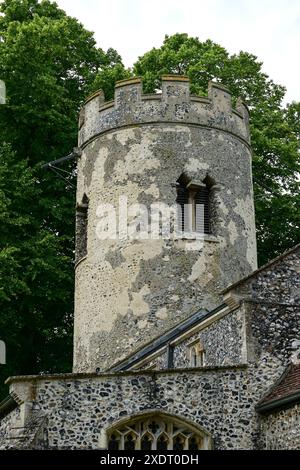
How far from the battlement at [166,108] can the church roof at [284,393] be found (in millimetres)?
8743

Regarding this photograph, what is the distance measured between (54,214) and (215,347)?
384 inches

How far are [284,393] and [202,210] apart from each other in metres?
8.26

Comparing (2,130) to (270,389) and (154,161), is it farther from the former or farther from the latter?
(270,389)

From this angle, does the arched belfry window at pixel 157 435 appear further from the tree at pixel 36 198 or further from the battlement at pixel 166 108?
the battlement at pixel 166 108

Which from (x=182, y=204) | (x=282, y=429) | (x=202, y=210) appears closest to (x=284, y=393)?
(x=282, y=429)

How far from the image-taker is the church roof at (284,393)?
13961 millimetres

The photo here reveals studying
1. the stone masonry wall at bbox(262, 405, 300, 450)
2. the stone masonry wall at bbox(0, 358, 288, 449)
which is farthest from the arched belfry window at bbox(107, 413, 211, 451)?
the stone masonry wall at bbox(262, 405, 300, 450)

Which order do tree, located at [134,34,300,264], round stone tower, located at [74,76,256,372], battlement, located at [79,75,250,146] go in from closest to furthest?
round stone tower, located at [74,76,256,372]
battlement, located at [79,75,250,146]
tree, located at [134,34,300,264]

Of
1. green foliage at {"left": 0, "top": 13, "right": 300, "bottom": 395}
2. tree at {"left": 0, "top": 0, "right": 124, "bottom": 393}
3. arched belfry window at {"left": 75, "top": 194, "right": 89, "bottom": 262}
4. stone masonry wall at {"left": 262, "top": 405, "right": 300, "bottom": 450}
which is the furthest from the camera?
green foliage at {"left": 0, "top": 13, "right": 300, "bottom": 395}

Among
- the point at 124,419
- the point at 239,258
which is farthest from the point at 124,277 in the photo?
the point at 124,419

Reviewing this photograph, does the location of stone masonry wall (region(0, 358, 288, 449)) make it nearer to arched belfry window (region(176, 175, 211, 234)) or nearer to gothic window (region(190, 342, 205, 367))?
gothic window (region(190, 342, 205, 367))

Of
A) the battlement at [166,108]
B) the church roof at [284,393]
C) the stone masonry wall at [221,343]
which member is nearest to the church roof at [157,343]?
the stone masonry wall at [221,343]

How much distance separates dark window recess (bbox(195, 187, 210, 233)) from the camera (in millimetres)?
21880

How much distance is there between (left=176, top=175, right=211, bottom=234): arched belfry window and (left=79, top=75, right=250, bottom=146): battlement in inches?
61.9
